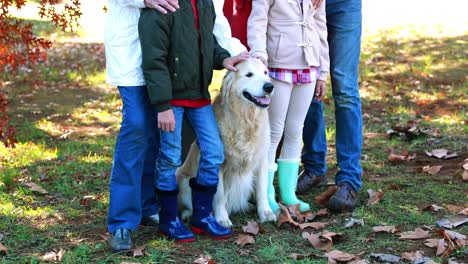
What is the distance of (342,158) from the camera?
520 cm

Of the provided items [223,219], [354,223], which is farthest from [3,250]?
[354,223]

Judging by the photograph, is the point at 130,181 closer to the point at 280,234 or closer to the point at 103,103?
the point at 280,234

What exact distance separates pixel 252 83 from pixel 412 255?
1.47 meters

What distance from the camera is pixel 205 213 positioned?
4.52m

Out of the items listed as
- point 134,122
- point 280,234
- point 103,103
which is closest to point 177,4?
point 134,122

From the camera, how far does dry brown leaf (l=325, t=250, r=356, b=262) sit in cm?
394

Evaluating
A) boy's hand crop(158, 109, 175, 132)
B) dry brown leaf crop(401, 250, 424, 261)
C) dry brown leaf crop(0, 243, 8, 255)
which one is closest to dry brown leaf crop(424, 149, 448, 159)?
dry brown leaf crop(401, 250, 424, 261)

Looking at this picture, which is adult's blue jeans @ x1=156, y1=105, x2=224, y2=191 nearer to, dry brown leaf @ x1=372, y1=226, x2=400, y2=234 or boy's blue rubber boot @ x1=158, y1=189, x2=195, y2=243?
boy's blue rubber boot @ x1=158, y1=189, x2=195, y2=243

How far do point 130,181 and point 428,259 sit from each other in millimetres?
1844

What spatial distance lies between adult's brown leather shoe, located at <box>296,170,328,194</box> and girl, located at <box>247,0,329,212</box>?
0.47m

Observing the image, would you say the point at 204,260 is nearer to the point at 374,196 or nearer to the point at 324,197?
the point at 324,197

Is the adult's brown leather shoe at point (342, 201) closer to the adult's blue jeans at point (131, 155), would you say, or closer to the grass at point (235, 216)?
the grass at point (235, 216)

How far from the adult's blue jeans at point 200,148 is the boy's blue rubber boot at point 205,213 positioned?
6 centimetres

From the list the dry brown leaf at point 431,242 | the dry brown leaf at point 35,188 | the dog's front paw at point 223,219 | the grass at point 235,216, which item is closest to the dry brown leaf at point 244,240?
the grass at point 235,216
